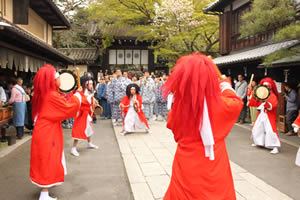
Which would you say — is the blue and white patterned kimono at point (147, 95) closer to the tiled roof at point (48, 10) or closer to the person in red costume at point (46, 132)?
the tiled roof at point (48, 10)

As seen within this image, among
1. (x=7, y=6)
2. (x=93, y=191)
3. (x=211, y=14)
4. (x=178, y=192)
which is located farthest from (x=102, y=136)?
(x=211, y=14)

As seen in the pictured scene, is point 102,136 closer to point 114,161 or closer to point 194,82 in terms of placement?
point 114,161

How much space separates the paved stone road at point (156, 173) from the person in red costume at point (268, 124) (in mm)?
1774

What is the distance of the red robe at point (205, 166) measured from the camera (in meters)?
2.43

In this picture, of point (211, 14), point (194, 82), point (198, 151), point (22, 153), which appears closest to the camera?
point (194, 82)

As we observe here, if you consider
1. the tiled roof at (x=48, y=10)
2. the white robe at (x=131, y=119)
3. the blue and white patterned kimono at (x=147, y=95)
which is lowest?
the white robe at (x=131, y=119)

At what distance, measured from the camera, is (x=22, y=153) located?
6.77 m

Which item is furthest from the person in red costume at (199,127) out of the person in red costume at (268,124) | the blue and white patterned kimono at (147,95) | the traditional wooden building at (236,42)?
the blue and white patterned kimono at (147,95)

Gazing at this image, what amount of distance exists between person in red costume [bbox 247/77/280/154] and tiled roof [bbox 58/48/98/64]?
17106 millimetres

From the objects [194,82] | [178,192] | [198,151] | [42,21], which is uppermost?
[42,21]

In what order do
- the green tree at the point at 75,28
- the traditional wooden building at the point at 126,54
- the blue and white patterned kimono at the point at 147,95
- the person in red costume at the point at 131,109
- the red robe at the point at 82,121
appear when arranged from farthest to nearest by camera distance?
the traditional wooden building at the point at 126,54
the green tree at the point at 75,28
the blue and white patterned kimono at the point at 147,95
the person in red costume at the point at 131,109
the red robe at the point at 82,121

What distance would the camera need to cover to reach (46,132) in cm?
384

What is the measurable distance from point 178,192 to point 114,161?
373 centimetres

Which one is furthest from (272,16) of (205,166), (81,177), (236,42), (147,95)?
(236,42)
